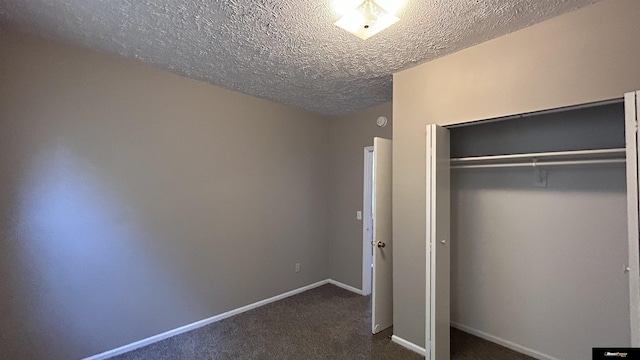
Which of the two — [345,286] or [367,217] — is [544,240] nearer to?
[367,217]

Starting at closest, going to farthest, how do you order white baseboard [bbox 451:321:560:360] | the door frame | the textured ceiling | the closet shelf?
the textured ceiling < the closet shelf < white baseboard [bbox 451:321:560:360] < the door frame

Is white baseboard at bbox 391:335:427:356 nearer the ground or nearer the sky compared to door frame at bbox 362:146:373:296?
nearer the ground

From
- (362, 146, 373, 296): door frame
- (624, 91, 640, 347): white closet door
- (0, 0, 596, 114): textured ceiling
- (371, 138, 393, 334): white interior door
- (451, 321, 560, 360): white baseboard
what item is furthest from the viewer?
(362, 146, 373, 296): door frame

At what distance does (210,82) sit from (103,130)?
110cm

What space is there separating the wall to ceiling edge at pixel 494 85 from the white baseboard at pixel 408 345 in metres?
0.04

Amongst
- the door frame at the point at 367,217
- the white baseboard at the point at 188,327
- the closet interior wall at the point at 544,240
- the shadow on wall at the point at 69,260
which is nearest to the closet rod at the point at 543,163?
the closet interior wall at the point at 544,240

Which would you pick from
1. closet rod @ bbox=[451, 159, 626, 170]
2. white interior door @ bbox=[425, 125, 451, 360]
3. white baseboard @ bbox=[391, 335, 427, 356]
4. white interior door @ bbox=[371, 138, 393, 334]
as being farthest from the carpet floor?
closet rod @ bbox=[451, 159, 626, 170]

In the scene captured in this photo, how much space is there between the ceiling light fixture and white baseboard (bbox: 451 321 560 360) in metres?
2.94

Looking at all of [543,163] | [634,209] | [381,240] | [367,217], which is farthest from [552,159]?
[367,217]

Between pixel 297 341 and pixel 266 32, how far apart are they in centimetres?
271

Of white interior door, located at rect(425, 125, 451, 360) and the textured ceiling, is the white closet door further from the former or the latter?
white interior door, located at rect(425, 125, 451, 360)

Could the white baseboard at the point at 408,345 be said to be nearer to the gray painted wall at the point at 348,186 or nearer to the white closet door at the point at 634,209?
the gray painted wall at the point at 348,186

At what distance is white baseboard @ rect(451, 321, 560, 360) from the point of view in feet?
7.97

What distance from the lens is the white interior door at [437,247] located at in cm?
212
